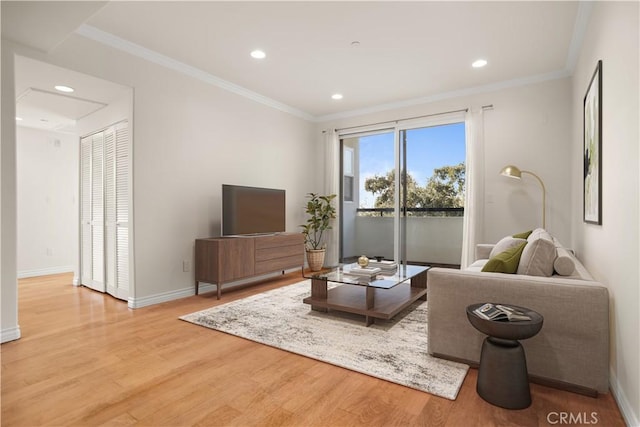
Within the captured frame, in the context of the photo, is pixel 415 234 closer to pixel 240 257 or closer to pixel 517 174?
pixel 517 174

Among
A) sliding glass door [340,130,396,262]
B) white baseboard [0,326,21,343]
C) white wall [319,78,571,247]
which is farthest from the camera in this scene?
sliding glass door [340,130,396,262]

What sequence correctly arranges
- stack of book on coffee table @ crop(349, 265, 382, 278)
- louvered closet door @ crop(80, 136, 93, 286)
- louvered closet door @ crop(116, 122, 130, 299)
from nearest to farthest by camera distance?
stack of book on coffee table @ crop(349, 265, 382, 278)
louvered closet door @ crop(116, 122, 130, 299)
louvered closet door @ crop(80, 136, 93, 286)

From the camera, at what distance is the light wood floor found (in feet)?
5.59

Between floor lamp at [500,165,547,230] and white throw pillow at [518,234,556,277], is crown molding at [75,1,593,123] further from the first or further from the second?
white throw pillow at [518,234,556,277]

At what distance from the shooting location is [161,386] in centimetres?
202

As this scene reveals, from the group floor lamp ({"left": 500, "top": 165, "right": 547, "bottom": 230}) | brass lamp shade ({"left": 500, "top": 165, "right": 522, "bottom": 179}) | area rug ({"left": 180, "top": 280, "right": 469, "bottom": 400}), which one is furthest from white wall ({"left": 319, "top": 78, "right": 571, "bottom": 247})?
area rug ({"left": 180, "top": 280, "right": 469, "bottom": 400})

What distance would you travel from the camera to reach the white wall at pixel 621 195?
1590 mm

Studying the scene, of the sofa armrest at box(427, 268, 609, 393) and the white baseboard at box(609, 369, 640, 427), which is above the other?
the sofa armrest at box(427, 268, 609, 393)

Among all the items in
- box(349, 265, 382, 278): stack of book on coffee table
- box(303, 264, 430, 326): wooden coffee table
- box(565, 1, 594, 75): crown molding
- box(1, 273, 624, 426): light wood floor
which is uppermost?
box(565, 1, 594, 75): crown molding

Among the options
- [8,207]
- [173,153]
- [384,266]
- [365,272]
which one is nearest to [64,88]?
[173,153]

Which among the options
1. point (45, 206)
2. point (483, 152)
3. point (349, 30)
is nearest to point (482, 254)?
point (483, 152)

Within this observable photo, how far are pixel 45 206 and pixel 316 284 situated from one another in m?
5.18

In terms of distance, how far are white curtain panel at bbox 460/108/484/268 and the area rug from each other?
147cm

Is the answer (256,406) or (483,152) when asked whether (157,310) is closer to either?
(256,406)
